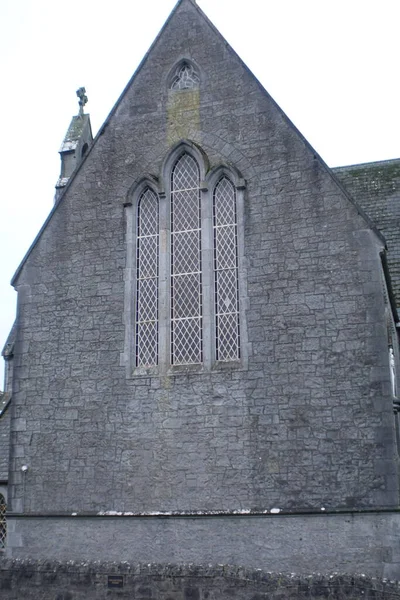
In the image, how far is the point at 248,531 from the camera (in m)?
12.8

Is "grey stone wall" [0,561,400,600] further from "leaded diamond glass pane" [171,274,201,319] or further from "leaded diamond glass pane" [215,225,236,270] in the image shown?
"leaded diamond glass pane" [215,225,236,270]

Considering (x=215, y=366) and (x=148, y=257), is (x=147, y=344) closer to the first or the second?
(x=215, y=366)

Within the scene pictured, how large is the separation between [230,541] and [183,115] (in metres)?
8.57

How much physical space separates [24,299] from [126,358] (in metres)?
2.82

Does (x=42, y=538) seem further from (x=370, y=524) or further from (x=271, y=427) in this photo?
(x=370, y=524)

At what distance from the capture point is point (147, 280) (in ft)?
49.0

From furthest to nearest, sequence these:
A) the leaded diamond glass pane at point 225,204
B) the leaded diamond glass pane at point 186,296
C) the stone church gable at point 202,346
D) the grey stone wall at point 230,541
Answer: the leaded diamond glass pane at point 225,204 < the leaded diamond glass pane at point 186,296 < the stone church gable at point 202,346 < the grey stone wall at point 230,541

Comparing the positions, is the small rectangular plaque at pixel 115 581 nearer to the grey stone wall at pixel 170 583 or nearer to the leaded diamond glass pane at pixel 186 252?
the grey stone wall at pixel 170 583

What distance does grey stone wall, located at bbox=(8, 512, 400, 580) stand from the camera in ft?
39.6

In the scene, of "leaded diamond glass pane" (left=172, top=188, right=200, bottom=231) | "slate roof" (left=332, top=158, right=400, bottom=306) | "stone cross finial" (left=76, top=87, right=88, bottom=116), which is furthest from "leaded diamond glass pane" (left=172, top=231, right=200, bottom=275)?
"stone cross finial" (left=76, top=87, right=88, bottom=116)

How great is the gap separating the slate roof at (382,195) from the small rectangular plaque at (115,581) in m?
9.71

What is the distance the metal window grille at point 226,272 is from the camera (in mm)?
14070

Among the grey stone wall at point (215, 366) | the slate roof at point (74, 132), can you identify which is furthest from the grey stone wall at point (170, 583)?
the slate roof at point (74, 132)

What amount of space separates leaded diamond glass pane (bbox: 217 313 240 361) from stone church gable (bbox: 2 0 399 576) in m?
0.04
